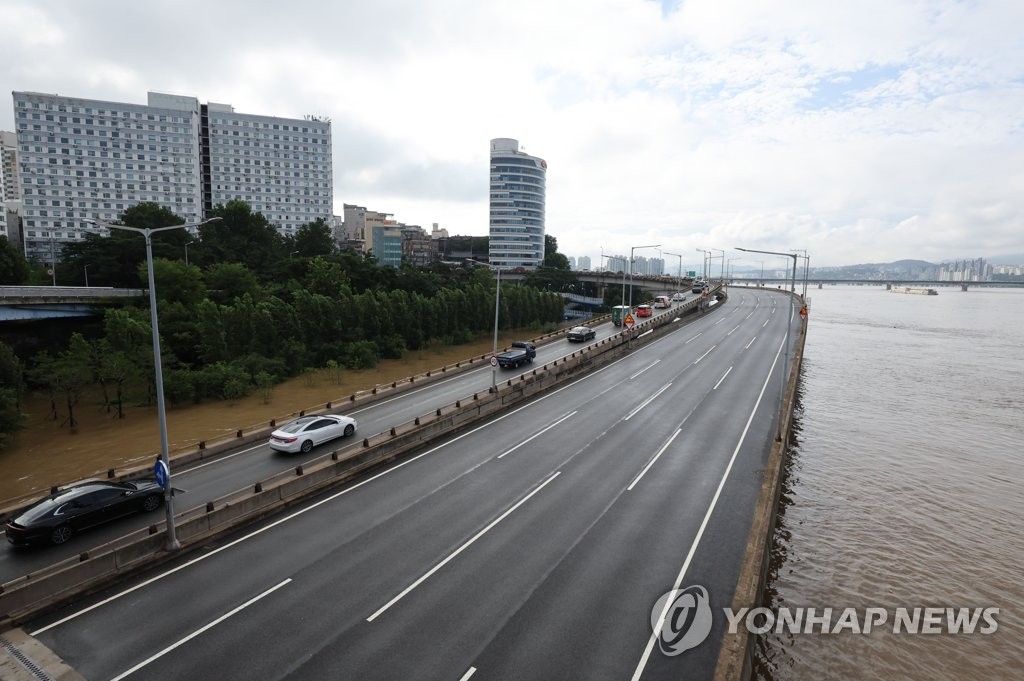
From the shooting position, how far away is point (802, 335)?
183ft

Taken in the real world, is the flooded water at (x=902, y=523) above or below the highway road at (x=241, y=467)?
below

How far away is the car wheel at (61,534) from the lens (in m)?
15.1

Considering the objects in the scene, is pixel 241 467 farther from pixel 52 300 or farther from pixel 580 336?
pixel 52 300

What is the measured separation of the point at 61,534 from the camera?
50.2ft

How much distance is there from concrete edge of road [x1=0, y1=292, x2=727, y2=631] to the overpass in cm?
4358

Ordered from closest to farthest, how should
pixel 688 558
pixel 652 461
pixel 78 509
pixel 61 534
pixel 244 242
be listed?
1. pixel 688 558
2. pixel 61 534
3. pixel 78 509
4. pixel 652 461
5. pixel 244 242

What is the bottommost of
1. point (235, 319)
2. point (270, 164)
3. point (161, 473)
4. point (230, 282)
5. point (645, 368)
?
point (645, 368)

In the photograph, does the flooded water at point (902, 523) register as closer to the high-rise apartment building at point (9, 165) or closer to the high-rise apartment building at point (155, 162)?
the high-rise apartment building at point (155, 162)

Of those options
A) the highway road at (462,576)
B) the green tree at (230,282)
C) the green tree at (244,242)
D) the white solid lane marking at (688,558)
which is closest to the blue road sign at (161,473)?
the highway road at (462,576)

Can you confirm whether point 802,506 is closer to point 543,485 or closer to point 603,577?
point 543,485

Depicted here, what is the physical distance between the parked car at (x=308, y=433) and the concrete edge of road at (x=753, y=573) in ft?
55.9

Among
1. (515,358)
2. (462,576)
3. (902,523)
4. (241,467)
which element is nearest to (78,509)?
(241,467)

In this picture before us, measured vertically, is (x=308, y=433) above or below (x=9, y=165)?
below

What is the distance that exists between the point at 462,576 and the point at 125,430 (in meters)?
26.7
